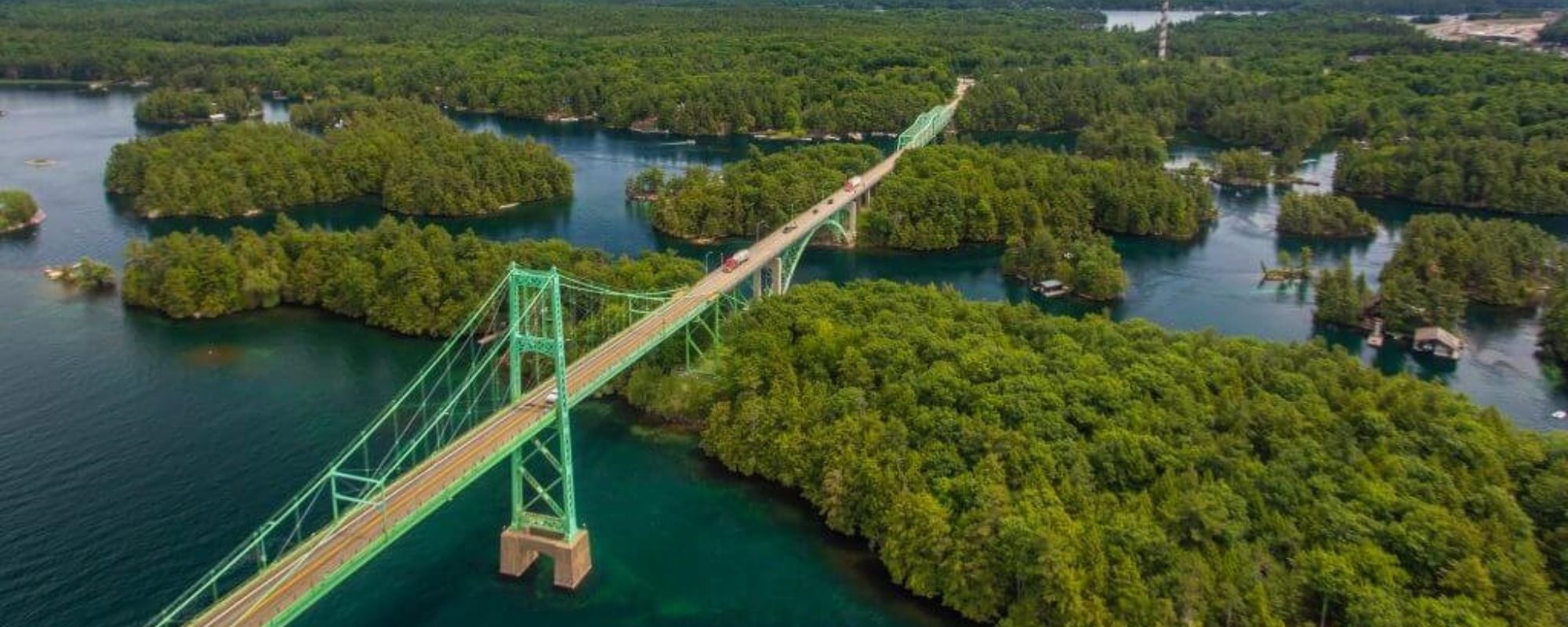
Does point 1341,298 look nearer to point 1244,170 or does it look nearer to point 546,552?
point 1244,170

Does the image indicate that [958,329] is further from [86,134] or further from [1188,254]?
[86,134]

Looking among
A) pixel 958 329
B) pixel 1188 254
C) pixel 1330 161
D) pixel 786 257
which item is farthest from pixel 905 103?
pixel 958 329

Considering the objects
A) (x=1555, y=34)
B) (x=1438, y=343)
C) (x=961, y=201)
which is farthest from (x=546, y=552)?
(x=1555, y=34)

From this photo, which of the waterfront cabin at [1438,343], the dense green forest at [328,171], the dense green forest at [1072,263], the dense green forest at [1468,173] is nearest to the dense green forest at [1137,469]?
the waterfront cabin at [1438,343]

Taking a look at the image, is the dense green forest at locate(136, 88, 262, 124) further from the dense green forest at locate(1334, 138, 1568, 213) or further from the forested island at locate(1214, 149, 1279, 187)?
the dense green forest at locate(1334, 138, 1568, 213)

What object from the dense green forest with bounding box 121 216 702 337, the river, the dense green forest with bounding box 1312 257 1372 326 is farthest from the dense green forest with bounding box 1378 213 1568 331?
the dense green forest with bounding box 121 216 702 337

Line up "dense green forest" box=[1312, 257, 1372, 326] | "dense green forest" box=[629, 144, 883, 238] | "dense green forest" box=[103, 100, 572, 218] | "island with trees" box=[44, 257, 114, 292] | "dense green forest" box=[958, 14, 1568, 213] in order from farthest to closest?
1. "dense green forest" box=[958, 14, 1568, 213]
2. "dense green forest" box=[103, 100, 572, 218]
3. "dense green forest" box=[629, 144, 883, 238]
4. "island with trees" box=[44, 257, 114, 292]
5. "dense green forest" box=[1312, 257, 1372, 326]
